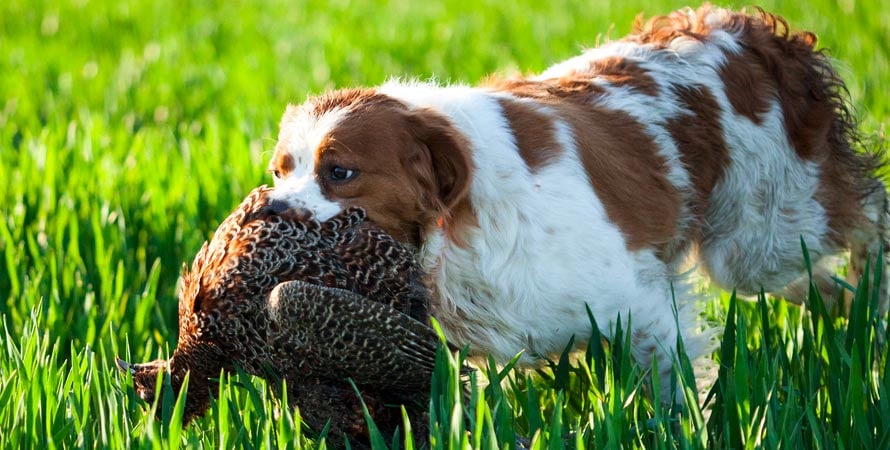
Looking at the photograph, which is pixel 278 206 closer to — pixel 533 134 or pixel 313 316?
pixel 313 316

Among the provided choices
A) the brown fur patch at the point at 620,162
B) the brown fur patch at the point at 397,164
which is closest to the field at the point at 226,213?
the brown fur patch at the point at 620,162

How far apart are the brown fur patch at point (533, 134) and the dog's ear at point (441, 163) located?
8.6 inches

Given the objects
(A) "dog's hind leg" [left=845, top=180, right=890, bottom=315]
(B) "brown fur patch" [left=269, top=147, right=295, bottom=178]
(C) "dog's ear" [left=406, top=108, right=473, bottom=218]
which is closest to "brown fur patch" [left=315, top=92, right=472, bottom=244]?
(C) "dog's ear" [left=406, top=108, right=473, bottom=218]

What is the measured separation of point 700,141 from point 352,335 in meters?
1.56

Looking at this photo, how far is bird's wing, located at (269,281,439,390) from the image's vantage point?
7.74 ft

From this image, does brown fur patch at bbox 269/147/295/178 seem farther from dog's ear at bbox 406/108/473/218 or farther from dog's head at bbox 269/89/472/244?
dog's ear at bbox 406/108/473/218

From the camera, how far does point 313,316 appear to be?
2.36 m

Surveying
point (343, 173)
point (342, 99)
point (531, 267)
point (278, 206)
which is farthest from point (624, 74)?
point (278, 206)

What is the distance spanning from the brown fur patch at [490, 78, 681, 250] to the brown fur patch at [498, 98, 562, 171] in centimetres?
7

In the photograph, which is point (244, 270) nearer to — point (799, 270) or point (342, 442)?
point (342, 442)

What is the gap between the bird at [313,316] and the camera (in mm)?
2414

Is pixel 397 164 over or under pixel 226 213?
over

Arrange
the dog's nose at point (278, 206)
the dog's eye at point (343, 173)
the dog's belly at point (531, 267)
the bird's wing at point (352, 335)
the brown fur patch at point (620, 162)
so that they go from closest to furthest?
the bird's wing at point (352, 335) → the dog's nose at point (278, 206) → the dog's eye at point (343, 173) → the dog's belly at point (531, 267) → the brown fur patch at point (620, 162)

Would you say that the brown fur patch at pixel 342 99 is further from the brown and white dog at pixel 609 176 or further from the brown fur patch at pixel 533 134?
the brown fur patch at pixel 533 134
